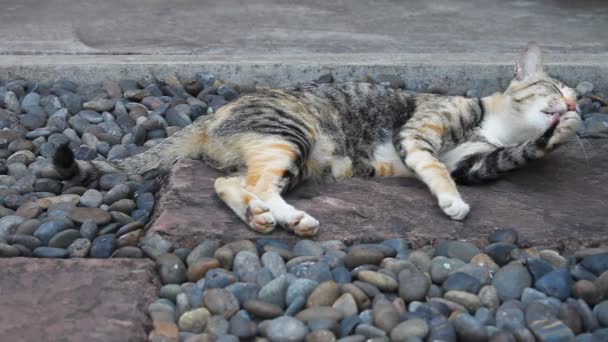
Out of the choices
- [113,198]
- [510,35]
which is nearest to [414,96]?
[113,198]

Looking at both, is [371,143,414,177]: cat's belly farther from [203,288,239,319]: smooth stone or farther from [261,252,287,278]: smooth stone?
[203,288,239,319]: smooth stone

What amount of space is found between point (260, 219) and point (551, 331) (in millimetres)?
1261

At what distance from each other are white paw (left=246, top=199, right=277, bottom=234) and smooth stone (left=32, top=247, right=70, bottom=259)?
76 centimetres

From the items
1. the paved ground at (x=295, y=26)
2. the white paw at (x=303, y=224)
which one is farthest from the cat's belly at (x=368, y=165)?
the paved ground at (x=295, y=26)

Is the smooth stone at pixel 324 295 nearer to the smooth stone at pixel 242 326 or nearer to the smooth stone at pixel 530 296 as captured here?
the smooth stone at pixel 242 326

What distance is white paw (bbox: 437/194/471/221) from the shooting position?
144 inches

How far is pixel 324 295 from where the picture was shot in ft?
9.46

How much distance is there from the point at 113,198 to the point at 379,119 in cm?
148

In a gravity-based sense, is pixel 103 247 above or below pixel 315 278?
below

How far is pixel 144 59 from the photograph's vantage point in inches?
236

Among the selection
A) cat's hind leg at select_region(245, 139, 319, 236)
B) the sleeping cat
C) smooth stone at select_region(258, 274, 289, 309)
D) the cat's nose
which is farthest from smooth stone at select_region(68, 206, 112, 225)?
the cat's nose

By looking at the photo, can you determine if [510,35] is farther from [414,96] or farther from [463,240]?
[463,240]

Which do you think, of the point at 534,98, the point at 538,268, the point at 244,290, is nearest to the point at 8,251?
the point at 244,290

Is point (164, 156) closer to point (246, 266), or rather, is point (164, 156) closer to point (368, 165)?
point (368, 165)
